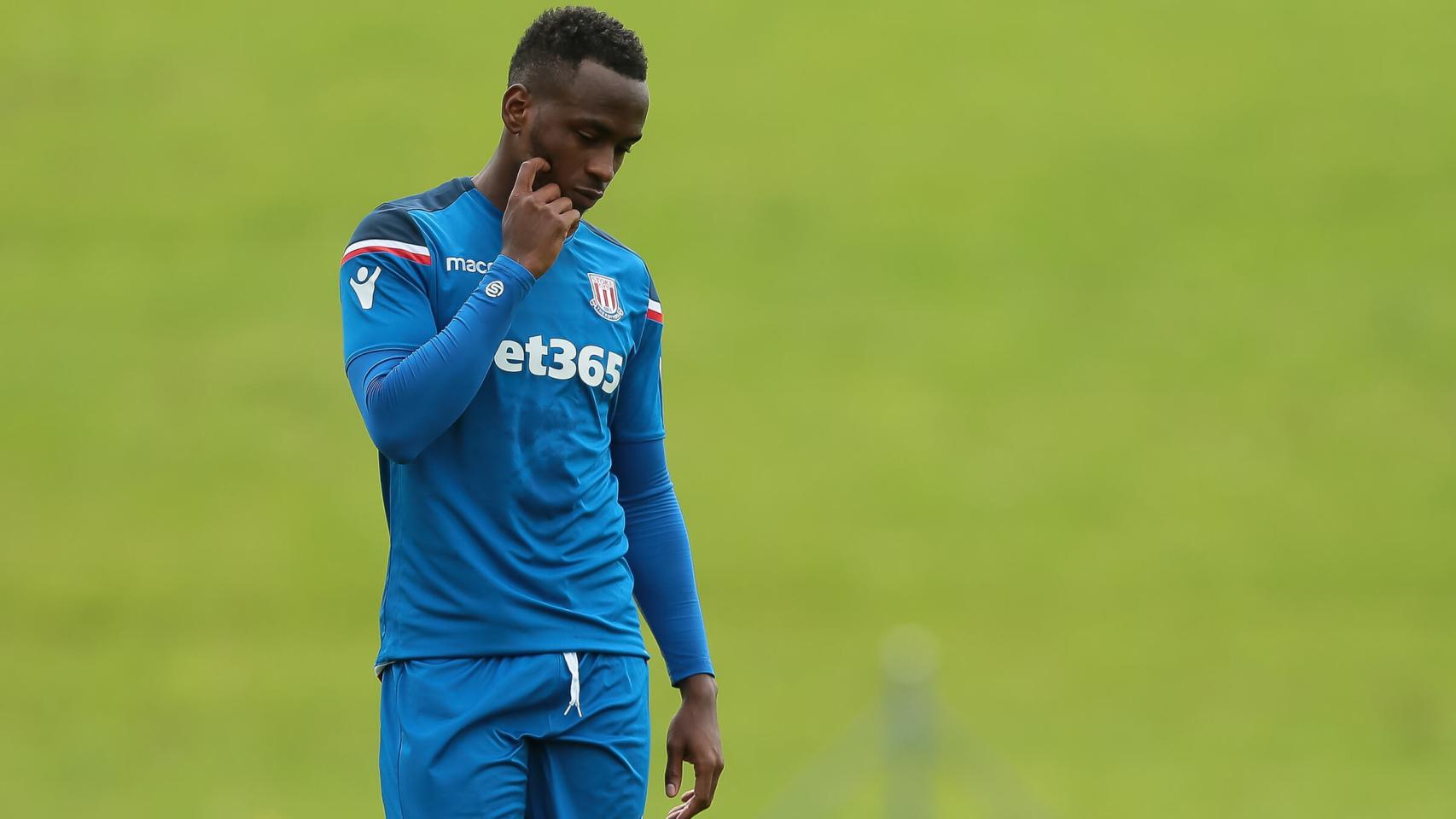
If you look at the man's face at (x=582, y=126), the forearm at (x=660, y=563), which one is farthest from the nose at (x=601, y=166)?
the forearm at (x=660, y=563)

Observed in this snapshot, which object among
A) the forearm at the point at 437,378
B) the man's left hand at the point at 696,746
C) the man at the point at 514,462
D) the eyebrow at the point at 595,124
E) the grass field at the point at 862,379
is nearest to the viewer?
the forearm at the point at 437,378

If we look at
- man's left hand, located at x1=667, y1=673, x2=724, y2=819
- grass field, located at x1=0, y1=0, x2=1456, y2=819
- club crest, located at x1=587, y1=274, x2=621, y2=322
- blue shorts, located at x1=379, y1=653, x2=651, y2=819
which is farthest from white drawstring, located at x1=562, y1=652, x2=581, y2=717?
grass field, located at x1=0, y1=0, x2=1456, y2=819

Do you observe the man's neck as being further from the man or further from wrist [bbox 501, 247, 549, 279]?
wrist [bbox 501, 247, 549, 279]

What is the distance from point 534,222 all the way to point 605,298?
23cm

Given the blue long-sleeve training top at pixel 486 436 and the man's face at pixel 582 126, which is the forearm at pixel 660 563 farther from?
the man's face at pixel 582 126

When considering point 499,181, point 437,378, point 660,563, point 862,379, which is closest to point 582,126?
point 499,181

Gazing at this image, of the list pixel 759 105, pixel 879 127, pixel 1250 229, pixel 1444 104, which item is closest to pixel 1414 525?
pixel 1250 229

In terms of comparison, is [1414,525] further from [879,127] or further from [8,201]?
[8,201]

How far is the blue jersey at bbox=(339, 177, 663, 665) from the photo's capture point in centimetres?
239

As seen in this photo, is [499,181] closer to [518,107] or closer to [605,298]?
[518,107]

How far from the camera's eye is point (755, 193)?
12.6 metres

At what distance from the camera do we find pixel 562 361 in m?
2.48

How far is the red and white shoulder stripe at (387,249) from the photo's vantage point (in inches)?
94.5

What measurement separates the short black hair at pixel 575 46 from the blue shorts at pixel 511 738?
0.82 meters
